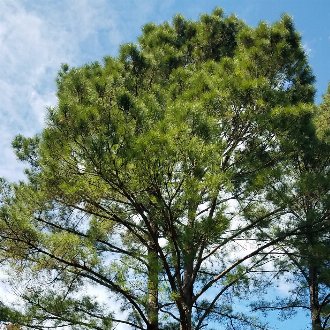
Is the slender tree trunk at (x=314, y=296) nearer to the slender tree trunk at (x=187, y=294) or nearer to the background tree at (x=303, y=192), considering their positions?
the background tree at (x=303, y=192)

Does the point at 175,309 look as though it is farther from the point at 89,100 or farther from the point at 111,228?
the point at 89,100

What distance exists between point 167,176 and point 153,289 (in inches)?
64.6

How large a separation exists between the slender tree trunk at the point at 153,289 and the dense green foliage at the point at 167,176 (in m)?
0.02

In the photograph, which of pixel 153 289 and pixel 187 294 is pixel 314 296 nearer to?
pixel 187 294

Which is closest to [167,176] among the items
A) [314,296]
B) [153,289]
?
[153,289]

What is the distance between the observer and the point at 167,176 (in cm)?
607

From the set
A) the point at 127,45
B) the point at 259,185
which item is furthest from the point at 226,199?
the point at 127,45

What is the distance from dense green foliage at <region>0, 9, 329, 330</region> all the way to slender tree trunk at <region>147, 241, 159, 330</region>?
20mm

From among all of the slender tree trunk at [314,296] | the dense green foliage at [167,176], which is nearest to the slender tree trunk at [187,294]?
the dense green foliage at [167,176]

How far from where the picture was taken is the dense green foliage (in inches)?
240

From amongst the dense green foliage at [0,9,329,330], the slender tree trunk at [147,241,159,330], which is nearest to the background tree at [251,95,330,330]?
the dense green foliage at [0,9,329,330]

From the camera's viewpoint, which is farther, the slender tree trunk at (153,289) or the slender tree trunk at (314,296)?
the slender tree trunk at (314,296)

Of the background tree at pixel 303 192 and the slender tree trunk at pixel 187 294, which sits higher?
the background tree at pixel 303 192

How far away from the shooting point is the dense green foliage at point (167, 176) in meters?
6.10
